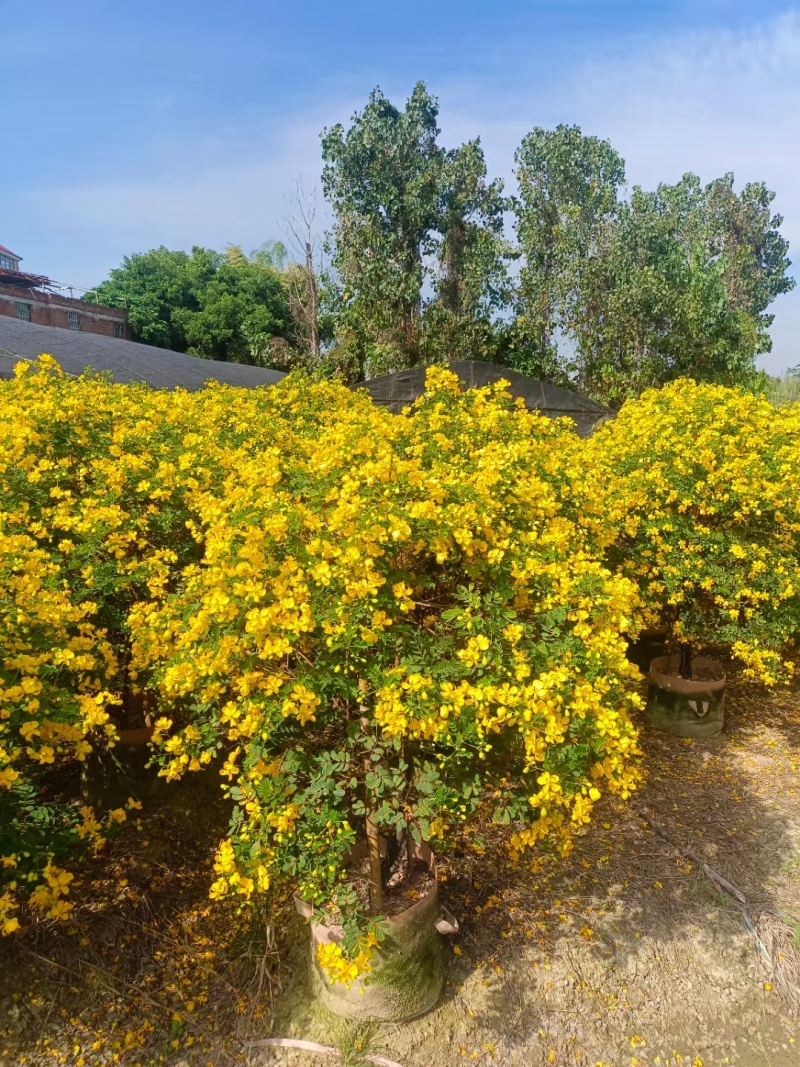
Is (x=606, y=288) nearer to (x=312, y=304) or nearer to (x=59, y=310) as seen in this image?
(x=312, y=304)

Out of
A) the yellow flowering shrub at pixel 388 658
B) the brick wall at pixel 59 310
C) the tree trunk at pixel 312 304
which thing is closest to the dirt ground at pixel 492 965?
the yellow flowering shrub at pixel 388 658

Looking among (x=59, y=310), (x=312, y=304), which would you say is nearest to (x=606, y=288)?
(x=312, y=304)

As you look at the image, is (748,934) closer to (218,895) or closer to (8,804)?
(218,895)

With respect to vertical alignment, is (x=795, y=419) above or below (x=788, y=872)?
above

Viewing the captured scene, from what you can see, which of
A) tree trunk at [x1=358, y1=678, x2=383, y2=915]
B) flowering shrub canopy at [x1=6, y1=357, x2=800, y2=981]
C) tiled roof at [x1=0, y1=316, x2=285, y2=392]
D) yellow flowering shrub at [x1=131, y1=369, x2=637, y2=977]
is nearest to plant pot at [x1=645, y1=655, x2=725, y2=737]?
flowering shrub canopy at [x1=6, y1=357, x2=800, y2=981]

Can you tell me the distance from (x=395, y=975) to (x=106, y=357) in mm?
14315

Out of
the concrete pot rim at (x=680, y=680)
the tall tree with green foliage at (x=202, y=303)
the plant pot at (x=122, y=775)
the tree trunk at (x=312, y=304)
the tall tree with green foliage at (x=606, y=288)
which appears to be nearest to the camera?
the plant pot at (x=122, y=775)

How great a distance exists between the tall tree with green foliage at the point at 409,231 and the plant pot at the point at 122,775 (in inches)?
533

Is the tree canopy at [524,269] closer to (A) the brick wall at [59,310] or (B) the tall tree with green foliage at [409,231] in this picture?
(B) the tall tree with green foliage at [409,231]

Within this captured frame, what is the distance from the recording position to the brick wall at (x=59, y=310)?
26578 mm

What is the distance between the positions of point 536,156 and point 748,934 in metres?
17.9

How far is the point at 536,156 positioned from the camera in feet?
56.4

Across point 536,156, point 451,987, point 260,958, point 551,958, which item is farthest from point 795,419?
point 536,156

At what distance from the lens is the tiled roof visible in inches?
506
